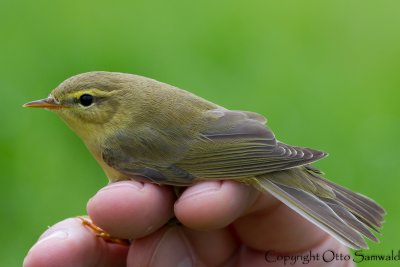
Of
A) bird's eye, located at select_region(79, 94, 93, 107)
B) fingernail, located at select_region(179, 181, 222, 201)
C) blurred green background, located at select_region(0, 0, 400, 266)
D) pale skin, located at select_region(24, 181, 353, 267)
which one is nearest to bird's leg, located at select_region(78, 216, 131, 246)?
pale skin, located at select_region(24, 181, 353, 267)

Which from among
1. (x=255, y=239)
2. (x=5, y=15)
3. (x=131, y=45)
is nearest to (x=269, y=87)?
(x=131, y=45)

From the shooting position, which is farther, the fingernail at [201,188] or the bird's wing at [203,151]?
the bird's wing at [203,151]

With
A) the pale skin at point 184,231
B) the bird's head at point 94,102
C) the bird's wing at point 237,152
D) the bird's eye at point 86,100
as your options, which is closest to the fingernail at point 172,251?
the pale skin at point 184,231

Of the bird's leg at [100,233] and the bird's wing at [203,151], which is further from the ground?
the bird's wing at [203,151]

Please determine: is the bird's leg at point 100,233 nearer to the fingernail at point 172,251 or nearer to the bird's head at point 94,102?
the fingernail at point 172,251

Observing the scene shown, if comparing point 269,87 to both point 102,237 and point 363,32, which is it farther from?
point 102,237

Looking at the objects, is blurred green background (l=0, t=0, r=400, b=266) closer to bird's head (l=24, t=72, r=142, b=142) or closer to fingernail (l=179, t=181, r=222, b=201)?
bird's head (l=24, t=72, r=142, b=142)

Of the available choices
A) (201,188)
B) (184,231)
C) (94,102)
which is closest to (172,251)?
(184,231)

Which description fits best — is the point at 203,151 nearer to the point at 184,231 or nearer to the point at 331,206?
Result: the point at 184,231
